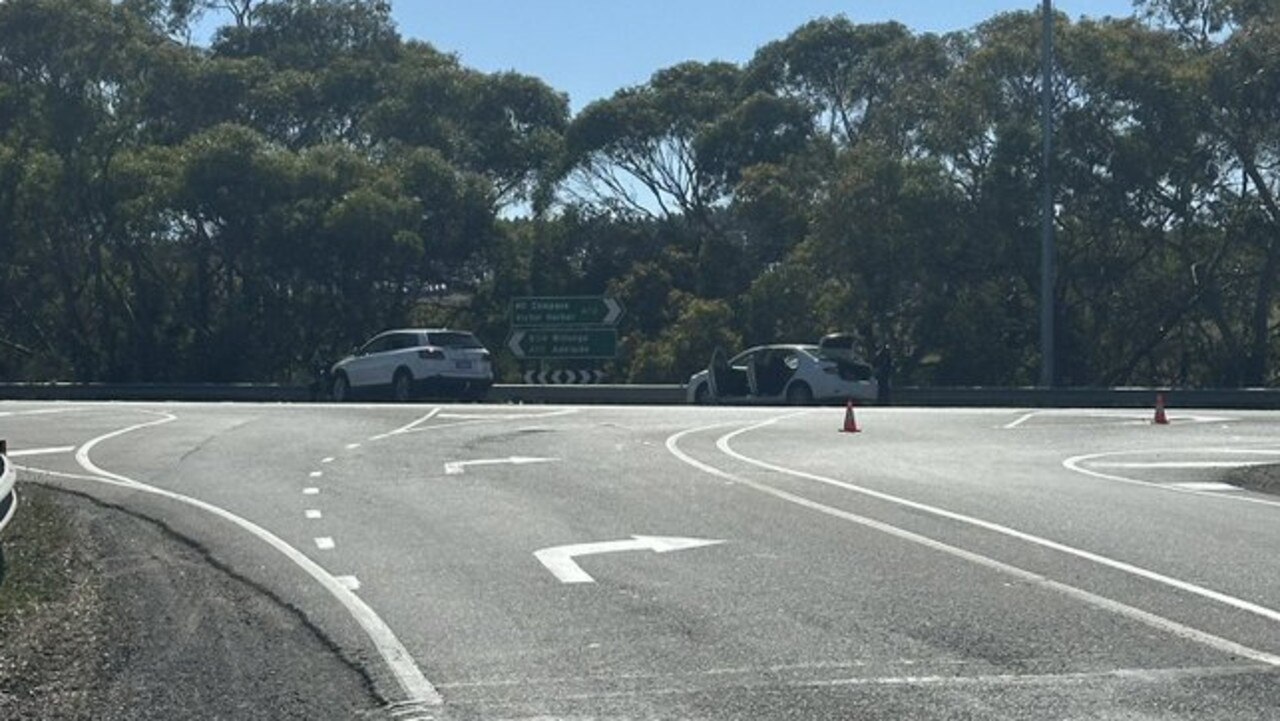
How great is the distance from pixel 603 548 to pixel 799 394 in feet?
85.2

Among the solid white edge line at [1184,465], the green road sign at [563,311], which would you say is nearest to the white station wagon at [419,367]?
the green road sign at [563,311]

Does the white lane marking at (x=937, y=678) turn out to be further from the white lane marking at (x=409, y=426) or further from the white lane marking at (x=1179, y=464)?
the white lane marking at (x=409, y=426)

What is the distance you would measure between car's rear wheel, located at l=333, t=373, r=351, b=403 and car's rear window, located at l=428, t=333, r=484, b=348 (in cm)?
224

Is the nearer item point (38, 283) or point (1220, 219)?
point (1220, 219)

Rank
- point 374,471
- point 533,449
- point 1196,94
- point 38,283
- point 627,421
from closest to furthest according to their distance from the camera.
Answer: point 374,471 → point 533,449 → point 627,421 → point 1196,94 → point 38,283

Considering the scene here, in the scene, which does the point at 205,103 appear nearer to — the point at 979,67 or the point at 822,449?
the point at 979,67

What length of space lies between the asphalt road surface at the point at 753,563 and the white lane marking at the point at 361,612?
0.11ft

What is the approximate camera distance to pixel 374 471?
847 inches

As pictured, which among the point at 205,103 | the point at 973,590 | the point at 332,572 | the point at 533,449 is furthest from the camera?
the point at 205,103

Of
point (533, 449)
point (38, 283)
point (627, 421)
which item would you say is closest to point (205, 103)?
point (38, 283)

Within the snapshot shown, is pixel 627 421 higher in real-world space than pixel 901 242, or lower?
lower

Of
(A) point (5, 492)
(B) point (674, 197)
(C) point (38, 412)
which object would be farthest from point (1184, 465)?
(B) point (674, 197)

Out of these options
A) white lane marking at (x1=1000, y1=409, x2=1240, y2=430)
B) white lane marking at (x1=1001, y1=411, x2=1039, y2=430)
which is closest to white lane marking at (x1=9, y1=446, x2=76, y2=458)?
white lane marking at (x1=1001, y1=411, x2=1039, y2=430)

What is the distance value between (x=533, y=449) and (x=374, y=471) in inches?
128
